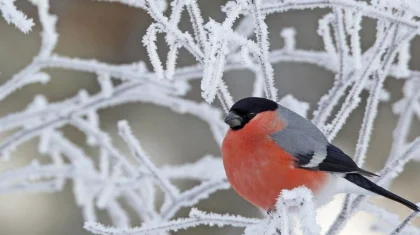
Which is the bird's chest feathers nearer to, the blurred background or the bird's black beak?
the bird's black beak

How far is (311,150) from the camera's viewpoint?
1873 mm

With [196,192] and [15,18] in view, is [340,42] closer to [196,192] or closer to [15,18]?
[196,192]

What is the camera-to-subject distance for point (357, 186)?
1.77 m

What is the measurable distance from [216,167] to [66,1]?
8.68 ft

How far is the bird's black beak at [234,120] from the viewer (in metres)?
1.82

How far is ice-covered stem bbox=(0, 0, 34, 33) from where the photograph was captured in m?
1.22

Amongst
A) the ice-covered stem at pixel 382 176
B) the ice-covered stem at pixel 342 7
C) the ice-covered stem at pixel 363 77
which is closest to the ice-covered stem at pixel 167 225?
the ice-covered stem at pixel 382 176

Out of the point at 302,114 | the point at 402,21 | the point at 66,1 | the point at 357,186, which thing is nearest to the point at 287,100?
the point at 302,114

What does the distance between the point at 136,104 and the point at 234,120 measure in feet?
9.20

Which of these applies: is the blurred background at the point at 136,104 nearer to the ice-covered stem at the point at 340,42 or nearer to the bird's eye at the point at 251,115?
the bird's eye at the point at 251,115

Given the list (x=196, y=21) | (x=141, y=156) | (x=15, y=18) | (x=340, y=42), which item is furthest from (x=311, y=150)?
(x=15, y=18)

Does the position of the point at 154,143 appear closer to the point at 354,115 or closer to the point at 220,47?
the point at 354,115

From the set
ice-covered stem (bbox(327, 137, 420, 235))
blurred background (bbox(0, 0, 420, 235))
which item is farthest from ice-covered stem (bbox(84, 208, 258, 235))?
blurred background (bbox(0, 0, 420, 235))

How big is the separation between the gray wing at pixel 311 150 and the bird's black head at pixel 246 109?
0.16 ft
